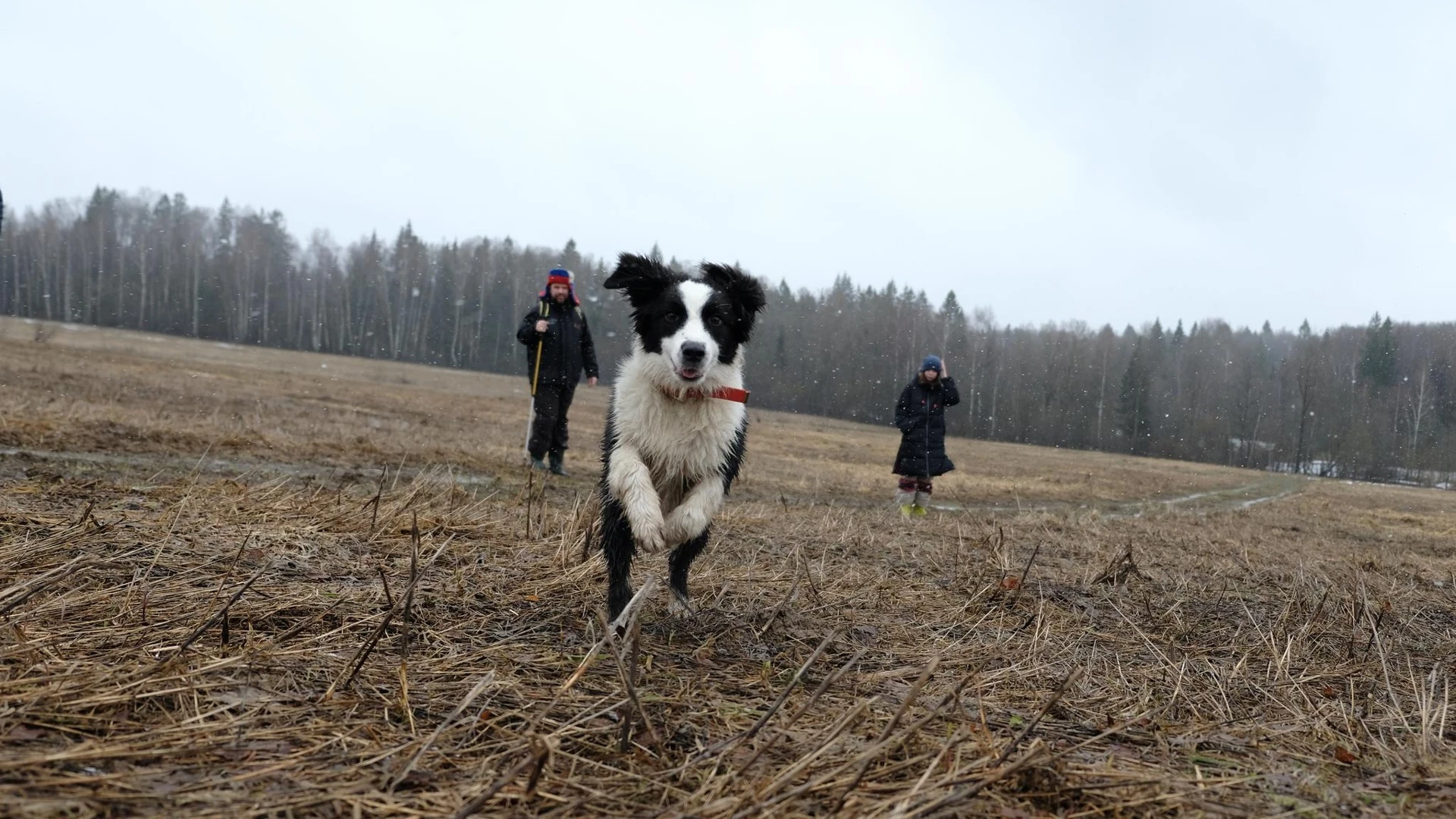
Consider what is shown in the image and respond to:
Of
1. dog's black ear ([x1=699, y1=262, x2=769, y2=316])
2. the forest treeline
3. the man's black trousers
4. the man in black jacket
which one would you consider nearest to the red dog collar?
dog's black ear ([x1=699, y1=262, x2=769, y2=316])

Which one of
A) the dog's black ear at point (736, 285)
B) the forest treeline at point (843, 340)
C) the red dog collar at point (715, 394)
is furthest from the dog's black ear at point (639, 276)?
the forest treeline at point (843, 340)

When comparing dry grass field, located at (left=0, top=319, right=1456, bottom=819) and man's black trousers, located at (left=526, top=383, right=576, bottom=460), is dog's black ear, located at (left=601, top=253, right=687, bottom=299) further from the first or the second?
man's black trousers, located at (left=526, top=383, right=576, bottom=460)

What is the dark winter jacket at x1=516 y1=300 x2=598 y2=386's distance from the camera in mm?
10820

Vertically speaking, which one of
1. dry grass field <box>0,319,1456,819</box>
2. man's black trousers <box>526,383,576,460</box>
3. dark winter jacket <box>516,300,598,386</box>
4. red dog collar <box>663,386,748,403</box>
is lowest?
dry grass field <box>0,319,1456,819</box>

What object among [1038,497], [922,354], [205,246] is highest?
[205,246]

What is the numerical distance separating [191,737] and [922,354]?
7075 centimetres

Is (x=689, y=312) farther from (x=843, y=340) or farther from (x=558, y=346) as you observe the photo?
(x=843, y=340)

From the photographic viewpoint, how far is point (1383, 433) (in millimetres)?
62969

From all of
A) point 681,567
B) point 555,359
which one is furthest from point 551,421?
point 681,567

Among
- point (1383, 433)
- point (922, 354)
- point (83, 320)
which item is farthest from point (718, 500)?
point (83, 320)

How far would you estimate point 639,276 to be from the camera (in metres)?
5.01

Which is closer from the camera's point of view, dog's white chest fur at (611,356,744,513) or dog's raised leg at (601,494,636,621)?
dog's raised leg at (601,494,636,621)

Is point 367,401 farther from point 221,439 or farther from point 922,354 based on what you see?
point 922,354

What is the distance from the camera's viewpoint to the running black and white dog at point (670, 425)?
14.2 ft
